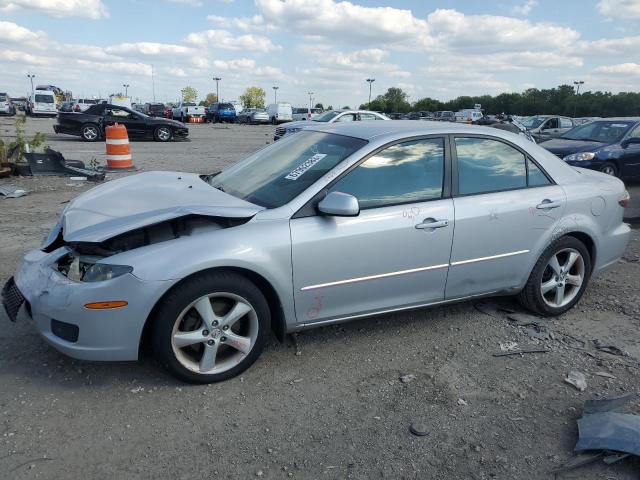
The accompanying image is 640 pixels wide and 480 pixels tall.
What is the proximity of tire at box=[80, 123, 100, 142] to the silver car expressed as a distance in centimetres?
1741

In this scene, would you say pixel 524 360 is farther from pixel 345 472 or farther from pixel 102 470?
pixel 102 470

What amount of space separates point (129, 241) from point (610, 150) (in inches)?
419

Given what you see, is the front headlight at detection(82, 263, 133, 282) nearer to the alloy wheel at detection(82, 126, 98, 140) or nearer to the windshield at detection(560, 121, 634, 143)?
the windshield at detection(560, 121, 634, 143)

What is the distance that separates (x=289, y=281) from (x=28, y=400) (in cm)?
163

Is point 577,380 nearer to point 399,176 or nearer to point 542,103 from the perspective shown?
point 399,176

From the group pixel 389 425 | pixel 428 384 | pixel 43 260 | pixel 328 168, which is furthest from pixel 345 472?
pixel 43 260

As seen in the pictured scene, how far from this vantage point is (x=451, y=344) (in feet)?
12.9

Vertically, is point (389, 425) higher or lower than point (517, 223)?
lower

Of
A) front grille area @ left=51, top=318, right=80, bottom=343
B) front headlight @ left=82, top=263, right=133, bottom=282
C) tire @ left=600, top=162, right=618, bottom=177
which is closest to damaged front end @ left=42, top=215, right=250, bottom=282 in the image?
front headlight @ left=82, top=263, right=133, bottom=282

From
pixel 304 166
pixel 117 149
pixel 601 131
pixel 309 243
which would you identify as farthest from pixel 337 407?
pixel 601 131

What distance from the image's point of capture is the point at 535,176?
4230 millimetres

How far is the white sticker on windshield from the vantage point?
12.2 feet

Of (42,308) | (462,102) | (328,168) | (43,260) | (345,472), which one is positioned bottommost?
(345,472)

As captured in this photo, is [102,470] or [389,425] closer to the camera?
[102,470]
